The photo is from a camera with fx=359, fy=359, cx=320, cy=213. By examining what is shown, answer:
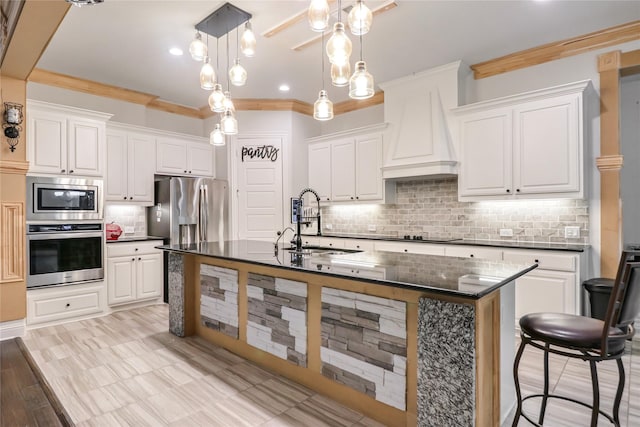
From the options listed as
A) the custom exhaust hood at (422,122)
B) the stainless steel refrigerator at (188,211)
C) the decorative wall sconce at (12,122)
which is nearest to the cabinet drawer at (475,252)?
the custom exhaust hood at (422,122)

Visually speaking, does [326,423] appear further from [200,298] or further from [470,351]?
[200,298]

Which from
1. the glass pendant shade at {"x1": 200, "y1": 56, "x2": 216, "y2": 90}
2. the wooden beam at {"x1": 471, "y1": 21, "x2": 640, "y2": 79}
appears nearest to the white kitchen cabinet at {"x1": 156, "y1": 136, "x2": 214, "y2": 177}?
the glass pendant shade at {"x1": 200, "y1": 56, "x2": 216, "y2": 90}

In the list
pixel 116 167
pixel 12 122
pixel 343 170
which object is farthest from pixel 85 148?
pixel 343 170

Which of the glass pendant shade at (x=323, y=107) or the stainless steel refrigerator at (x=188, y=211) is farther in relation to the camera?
the stainless steel refrigerator at (x=188, y=211)

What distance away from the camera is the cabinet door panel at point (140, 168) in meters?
5.00

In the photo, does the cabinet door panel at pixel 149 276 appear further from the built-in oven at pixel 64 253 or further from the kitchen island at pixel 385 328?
the kitchen island at pixel 385 328

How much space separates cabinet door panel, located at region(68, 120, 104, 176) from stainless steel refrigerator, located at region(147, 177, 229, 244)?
0.93 metres

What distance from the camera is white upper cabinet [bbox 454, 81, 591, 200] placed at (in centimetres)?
354

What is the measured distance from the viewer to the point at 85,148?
4.31 metres

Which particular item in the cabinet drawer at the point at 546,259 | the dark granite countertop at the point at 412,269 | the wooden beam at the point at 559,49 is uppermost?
the wooden beam at the point at 559,49

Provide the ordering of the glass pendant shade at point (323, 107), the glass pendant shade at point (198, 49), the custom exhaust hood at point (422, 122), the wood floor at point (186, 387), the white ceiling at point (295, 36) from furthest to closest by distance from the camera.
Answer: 1. the custom exhaust hood at point (422, 122)
2. the white ceiling at point (295, 36)
3. the glass pendant shade at point (198, 49)
4. the glass pendant shade at point (323, 107)
5. the wood floor at point (186, 387)

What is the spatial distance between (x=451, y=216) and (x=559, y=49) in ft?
7.12

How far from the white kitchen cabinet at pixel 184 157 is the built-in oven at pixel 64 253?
140cm

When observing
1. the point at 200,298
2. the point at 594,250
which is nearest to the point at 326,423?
the point at 200,298
